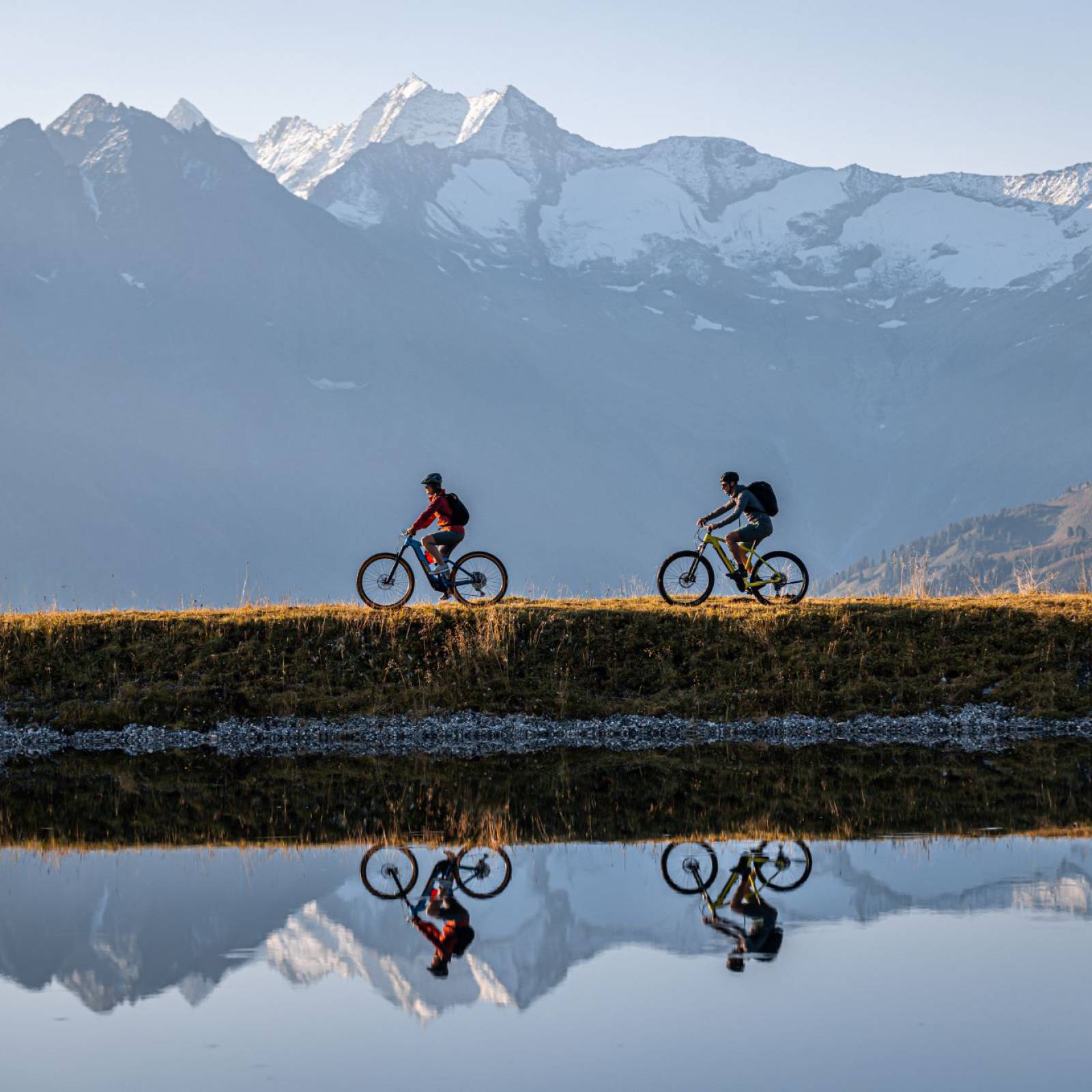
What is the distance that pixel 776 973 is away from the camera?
1255 centimetres

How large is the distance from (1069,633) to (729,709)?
328 inches

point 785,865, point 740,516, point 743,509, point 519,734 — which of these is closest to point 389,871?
point 785,865

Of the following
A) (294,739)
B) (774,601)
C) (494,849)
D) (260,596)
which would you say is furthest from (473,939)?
(260,596)

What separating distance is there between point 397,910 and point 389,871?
2.01 metres

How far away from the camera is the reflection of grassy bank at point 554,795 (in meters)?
19.5

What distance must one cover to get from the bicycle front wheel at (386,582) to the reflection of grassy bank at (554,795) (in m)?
7.40

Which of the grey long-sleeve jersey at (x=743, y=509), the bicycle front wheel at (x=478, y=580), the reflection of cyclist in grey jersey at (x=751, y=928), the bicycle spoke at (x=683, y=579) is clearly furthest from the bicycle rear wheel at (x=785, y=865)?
the bicycle front wheel at (x=478, y=580)

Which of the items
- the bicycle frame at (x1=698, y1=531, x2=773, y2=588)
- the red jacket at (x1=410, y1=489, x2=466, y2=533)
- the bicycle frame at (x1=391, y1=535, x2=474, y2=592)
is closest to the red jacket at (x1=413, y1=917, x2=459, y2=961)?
the red jacket at (x1=410, y1=489, x2=466, y2=533)

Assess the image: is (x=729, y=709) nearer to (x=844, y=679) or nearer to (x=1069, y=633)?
(x=844, y=679)

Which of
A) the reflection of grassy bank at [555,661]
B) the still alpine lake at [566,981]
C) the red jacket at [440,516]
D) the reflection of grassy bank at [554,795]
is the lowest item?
the still alpine lake at [566,981]

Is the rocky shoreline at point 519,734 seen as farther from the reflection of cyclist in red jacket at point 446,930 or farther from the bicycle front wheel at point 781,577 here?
the reflection of cyclist in red jacket at point 446,930

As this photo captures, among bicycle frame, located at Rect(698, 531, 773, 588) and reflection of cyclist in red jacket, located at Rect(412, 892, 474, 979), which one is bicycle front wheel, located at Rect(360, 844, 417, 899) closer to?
reflection of cyclist in red jacket, located at Rect(412, 892, 474, 979)

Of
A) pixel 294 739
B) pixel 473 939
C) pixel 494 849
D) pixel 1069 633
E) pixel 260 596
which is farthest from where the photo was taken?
pixel 260 596

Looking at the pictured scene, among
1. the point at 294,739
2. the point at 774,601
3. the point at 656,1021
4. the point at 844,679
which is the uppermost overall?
the point at 774,601
